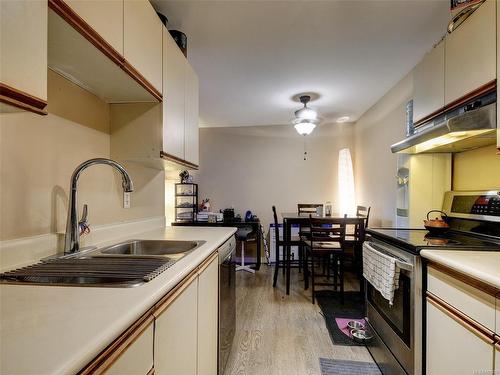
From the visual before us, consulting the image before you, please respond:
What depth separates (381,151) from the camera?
3434 mm

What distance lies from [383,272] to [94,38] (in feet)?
5.93

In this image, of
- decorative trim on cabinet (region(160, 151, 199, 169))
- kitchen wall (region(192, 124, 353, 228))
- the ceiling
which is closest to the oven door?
decorative trim on cabinet (region(160, 151, 199, 169))

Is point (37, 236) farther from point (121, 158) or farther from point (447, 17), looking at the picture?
point (447, 17)

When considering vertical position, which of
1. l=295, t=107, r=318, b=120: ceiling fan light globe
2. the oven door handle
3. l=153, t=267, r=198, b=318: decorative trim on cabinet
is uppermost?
l=295, t=107, r=318, b=120: ceiling fan light globe

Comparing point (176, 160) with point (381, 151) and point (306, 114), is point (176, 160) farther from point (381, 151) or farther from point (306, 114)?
point (381, 151)

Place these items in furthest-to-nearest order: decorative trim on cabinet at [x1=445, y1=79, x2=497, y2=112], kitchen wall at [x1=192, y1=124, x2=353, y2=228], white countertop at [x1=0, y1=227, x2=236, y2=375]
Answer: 1. kitchen wall at [x1=192, y1=124, x2=353, y2=228]
2. decorative trim on cabinet at [x1=445, y1=79, x2=497, y2=112]
3. white countertop at [x1=0, y1=227, x2=236, y2=375]

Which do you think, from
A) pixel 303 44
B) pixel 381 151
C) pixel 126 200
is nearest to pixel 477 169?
pixel 303 44

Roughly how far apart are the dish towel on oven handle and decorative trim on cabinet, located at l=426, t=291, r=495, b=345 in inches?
7.9

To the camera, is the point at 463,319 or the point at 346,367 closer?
the point at 463,319

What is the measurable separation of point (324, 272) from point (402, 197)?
Answer: 1763 mm

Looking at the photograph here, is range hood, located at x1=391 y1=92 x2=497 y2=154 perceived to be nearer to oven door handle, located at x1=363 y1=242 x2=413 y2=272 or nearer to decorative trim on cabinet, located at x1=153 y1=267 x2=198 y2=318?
oven door handle, located at x1=363 y1=242 x2=413 y2=272

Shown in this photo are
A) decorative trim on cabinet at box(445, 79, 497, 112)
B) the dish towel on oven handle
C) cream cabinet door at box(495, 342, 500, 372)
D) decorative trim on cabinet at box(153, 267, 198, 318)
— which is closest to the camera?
decorative trim on cabinet at box(153, 267, 198, 318)

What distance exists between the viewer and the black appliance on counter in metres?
1.32

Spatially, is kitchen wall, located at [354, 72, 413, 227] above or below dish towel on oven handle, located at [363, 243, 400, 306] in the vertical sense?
above
